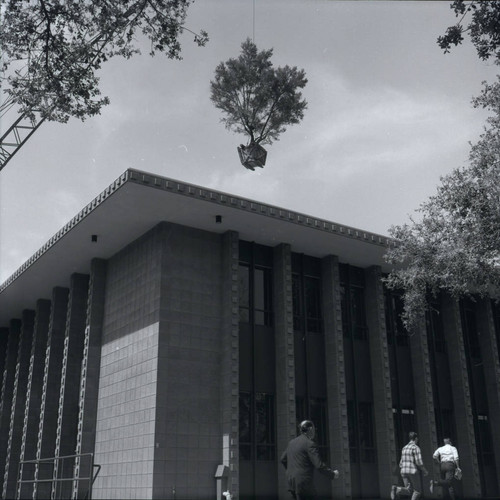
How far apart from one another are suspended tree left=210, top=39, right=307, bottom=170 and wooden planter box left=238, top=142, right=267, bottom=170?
0.37m

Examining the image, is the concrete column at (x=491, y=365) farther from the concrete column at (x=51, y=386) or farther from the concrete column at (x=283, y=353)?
the concrete column at (x=51, y=386)

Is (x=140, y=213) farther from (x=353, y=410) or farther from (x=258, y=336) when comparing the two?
(x=353, y=410)

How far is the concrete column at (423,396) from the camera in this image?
23.4 meters

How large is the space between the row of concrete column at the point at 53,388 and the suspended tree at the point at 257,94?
729 cm

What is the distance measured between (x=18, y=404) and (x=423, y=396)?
17748 millimetres

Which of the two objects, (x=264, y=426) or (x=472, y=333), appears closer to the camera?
(x=264, y=426)

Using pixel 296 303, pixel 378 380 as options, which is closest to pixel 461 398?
pixel 378 380

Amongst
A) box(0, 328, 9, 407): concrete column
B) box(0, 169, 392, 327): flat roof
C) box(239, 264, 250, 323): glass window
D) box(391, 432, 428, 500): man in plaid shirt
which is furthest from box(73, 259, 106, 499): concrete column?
box(0, 328, 9, 407): concrete column

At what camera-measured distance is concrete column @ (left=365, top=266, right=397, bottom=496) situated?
72.2 ft

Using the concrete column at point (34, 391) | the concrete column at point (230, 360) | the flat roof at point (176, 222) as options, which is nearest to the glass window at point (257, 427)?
the concrete column at point (230, 360)

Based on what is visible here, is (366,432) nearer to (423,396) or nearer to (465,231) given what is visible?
(423,396)

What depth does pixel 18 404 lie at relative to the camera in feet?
95.5

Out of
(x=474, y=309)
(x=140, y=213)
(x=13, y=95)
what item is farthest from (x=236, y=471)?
(x=474, y=309)

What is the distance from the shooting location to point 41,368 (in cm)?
2797
